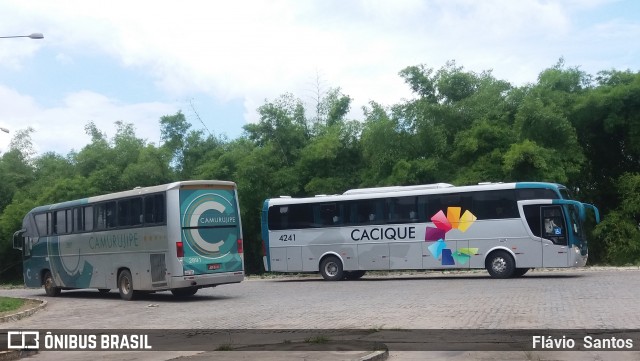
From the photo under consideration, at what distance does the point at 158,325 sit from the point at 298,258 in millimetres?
13633

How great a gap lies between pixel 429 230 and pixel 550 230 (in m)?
4.20

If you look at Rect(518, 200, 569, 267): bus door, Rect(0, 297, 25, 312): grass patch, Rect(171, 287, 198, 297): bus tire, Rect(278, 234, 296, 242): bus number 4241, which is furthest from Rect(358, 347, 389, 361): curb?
Rect(278, 234, 296, 242): bus number 4241

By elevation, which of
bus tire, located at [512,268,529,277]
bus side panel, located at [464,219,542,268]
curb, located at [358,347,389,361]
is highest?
bus side panel, located at [464,219,542,268]

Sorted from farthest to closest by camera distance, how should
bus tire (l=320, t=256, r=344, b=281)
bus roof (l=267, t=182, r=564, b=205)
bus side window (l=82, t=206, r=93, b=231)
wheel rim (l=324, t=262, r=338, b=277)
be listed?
wheel rim (l=324, t=262, r=338, b=277), bus tire (l=320, t=256, r=344, b=281), bus roof (l=267, t=182, r=564, b=205), bus side window (l=82, t=206, r=93, b=231)

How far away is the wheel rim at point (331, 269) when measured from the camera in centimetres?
2834

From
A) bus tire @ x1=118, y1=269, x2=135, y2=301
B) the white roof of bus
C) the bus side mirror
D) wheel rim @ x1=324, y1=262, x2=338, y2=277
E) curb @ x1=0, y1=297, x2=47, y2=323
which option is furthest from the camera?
wheel rim @ x1=324, y1=262, x2=338, y2=277

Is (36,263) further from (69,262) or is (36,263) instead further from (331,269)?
(331,269)

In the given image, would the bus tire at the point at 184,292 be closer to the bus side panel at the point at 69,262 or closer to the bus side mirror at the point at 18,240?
the bus side panel at the point at 69,262

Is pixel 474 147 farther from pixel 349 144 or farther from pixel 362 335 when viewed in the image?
pixel 362 335

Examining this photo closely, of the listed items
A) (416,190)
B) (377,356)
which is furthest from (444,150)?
(377,356)

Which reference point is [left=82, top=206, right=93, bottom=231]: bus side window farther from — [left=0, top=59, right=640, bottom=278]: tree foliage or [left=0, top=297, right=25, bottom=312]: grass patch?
[left=0, top=59, right=640, bottom=278]: tree foliage

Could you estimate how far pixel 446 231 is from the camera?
26234 mm

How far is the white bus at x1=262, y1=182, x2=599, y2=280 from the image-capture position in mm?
24484

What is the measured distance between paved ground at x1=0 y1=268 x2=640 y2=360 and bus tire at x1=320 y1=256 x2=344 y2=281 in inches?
114
